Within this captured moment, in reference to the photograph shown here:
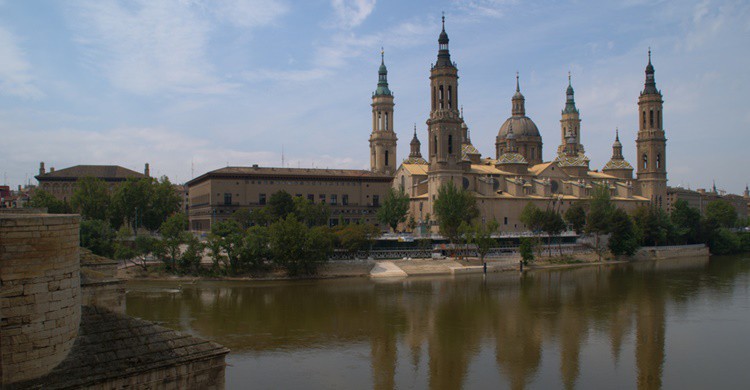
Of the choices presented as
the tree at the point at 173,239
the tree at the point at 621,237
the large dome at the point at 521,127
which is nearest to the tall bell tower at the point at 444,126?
the tree at the point at 621,237

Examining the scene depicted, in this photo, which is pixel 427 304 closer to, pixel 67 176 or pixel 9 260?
pixel 9 260

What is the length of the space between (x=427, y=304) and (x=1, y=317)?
27992 millimetres

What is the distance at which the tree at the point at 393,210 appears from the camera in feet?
217

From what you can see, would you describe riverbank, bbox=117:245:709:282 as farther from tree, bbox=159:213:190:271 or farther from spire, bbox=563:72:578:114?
spire, bbox=563:72:578:114

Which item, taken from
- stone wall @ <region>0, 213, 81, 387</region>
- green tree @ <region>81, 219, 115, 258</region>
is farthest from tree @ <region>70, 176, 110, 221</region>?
stone wall @ <region>0, 213, 81, 387</region>

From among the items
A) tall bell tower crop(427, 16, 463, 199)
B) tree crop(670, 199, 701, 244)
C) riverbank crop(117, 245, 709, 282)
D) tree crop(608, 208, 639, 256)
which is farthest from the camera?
tree crop(670, 199, 701, 244)

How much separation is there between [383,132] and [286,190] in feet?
69.1

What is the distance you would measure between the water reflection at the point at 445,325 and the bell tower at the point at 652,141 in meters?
38.7

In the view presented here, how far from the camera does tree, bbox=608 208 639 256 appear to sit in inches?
2491

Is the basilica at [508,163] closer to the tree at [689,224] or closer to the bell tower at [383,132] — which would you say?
the bell tower at [383,132]

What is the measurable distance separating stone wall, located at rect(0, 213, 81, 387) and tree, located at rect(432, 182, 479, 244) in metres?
48.8

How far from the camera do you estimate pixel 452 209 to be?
6084 cm

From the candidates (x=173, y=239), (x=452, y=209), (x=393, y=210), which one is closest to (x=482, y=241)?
(x=452, y=209)

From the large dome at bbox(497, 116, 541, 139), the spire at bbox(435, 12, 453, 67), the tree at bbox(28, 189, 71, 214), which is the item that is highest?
the spire at bbox(435, 12, 453, 67)
